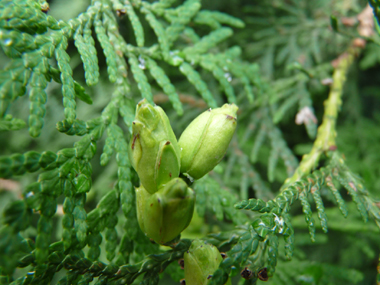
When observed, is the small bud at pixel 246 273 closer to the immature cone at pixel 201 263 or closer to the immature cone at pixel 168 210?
the immature cone at pixel 201 263

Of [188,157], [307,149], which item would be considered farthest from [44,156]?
[307,149]

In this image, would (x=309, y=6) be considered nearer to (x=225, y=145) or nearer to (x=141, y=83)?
(x=141, y=83)

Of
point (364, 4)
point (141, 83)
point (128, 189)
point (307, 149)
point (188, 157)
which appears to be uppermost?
point (364, 4)

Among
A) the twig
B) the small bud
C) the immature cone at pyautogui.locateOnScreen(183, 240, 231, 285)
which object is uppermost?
the twig

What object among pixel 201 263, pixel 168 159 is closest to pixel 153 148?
pixel 168 159

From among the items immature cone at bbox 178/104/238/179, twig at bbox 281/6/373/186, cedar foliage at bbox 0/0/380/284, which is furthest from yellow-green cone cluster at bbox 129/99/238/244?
twig at bbox 281/6/373/186

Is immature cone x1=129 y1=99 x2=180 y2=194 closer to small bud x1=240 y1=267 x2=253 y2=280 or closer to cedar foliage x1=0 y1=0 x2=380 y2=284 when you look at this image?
cedar foliage x1=0 y1=0 x2=380 y2=284
